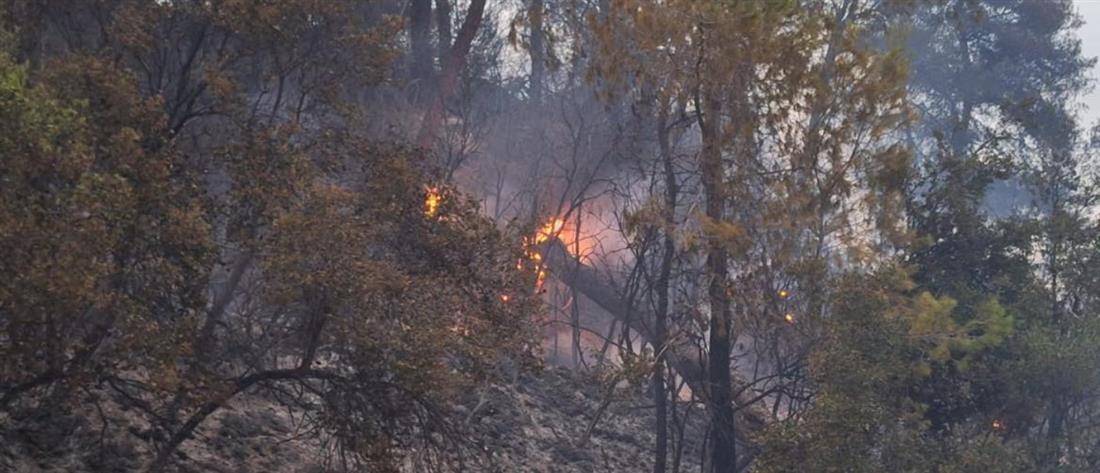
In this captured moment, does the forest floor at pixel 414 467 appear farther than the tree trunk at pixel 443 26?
No

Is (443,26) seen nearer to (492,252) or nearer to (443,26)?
(443,26)

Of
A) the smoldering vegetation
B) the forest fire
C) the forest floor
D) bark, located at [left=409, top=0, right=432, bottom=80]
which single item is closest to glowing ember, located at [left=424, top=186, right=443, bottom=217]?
the smoldering vegetation

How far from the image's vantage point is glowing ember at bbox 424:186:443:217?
1054cm

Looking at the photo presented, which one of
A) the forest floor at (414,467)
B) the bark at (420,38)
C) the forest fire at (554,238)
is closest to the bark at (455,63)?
the bark at (420,38)

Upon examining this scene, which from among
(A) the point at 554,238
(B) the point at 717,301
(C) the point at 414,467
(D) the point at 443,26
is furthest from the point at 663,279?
(D) the point at 443,26

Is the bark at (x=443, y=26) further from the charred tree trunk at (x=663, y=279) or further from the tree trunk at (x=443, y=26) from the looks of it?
the charred tree trunk at (x=663, y=279)

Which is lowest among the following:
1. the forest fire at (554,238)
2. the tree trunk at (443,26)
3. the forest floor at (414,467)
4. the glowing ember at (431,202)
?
the forest floor at (414,467)

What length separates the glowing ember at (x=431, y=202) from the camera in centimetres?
1054

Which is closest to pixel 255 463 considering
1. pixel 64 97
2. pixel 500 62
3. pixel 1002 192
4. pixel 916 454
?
pixel 64 97

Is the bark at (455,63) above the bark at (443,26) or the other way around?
the other way around

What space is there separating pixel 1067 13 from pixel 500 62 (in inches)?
861

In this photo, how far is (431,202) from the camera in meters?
10.7

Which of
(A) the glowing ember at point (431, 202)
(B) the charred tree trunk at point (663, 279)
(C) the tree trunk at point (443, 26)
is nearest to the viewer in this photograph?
(A) the glowing ember at point (431, 202)

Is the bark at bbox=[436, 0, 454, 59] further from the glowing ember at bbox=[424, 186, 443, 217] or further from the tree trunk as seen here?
the glowing ember at bbox=[424, 186, 443, 217]
